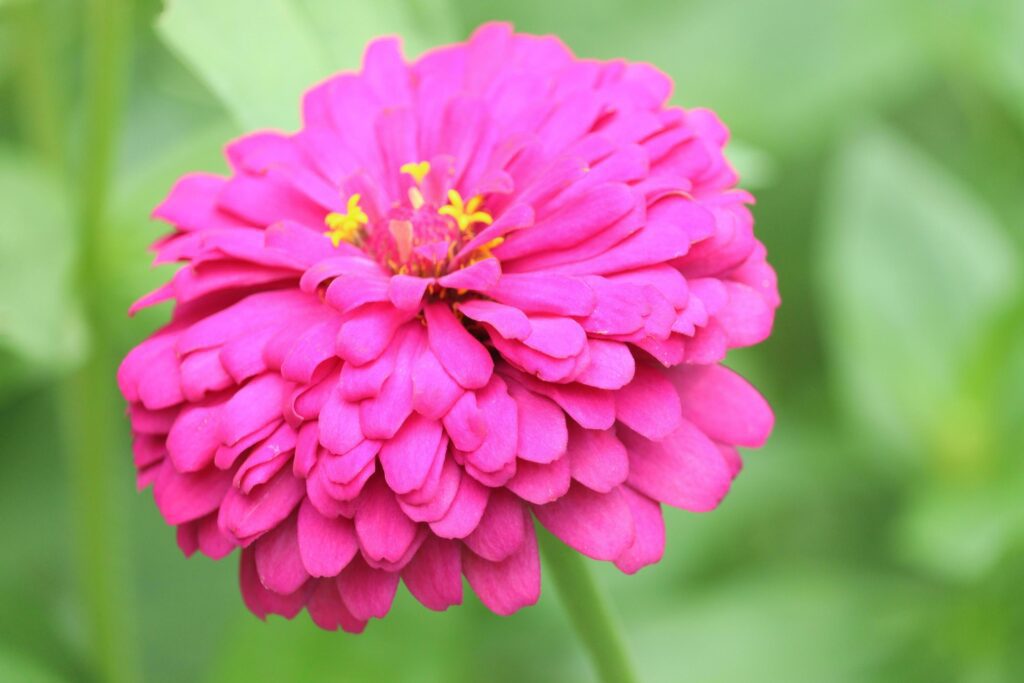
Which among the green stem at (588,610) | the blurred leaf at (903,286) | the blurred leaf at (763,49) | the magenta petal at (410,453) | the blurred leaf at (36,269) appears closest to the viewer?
the magenta petal at (410,453)

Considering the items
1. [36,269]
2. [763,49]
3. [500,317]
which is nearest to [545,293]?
[500,317]

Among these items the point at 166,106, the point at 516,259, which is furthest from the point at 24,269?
the point at 166,106

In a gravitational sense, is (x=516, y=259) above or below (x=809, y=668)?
above

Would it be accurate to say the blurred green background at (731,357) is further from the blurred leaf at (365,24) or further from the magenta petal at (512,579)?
the magenta petal at (512,579)

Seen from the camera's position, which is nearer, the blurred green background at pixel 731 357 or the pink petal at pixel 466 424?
the pink petal at pixel 466 424

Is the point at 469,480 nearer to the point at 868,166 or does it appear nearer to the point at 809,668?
the point at 809,668

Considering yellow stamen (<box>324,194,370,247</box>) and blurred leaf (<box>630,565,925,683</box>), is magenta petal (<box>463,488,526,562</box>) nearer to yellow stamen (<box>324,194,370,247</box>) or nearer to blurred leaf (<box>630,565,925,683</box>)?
yellow stamen (<box>324,194,370,247</box>)

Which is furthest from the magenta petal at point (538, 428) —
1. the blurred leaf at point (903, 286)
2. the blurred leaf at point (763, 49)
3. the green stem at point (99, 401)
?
the blurred leaf at point (763, 49)
